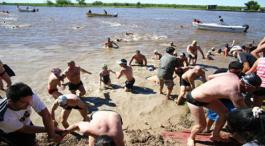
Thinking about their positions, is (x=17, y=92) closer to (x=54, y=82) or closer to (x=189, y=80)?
(x=54, y=82)

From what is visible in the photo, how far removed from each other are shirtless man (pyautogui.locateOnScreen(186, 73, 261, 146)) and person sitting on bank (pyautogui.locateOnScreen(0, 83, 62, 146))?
91.2 inches

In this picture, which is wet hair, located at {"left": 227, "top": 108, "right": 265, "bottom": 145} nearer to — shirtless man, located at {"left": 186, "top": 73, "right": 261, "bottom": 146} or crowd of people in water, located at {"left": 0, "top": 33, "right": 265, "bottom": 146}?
crowd of people in water, located at {"left": 0, "top": 33, "right": 265, "bottom": 146}

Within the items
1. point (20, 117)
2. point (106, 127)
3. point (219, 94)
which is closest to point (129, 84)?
point (219, 94)

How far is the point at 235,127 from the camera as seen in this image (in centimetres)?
282

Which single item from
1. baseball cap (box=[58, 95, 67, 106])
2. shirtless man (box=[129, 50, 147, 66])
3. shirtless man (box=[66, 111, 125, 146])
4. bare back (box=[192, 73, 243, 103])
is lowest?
shirtless man (box=[129, 50, 147, 66])

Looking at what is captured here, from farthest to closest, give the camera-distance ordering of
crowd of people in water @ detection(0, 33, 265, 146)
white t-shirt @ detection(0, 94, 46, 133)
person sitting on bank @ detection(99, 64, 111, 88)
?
person sitting on bank @ detection(99, 64, 111, 88) → white t-shirt @ detection(0, 94, 46, 133) → crowd of people in water @ detection(0, 33, 265, 146)

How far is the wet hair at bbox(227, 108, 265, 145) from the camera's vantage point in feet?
8.89

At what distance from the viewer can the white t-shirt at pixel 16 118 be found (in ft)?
14.4

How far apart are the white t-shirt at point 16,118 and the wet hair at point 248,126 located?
276cm

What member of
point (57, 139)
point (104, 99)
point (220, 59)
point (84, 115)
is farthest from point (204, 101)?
point (220, 59)

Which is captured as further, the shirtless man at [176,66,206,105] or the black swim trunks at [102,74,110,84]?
the black swim trunks at [102,74,110,84]

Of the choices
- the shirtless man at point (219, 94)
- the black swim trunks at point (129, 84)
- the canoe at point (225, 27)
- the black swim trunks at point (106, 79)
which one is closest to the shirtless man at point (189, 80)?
the black swim trunks at point (129, 84)

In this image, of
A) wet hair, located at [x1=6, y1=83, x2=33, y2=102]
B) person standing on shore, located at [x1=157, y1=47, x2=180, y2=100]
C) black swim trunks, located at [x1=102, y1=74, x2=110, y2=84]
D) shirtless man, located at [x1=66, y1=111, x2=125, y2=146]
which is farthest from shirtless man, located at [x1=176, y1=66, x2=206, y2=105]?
wet hair, located at [x1=6, y1=83, x2=33, y2=102]

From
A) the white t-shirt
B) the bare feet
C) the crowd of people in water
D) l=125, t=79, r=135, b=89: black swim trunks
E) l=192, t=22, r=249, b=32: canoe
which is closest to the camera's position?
the crowd of people in water
